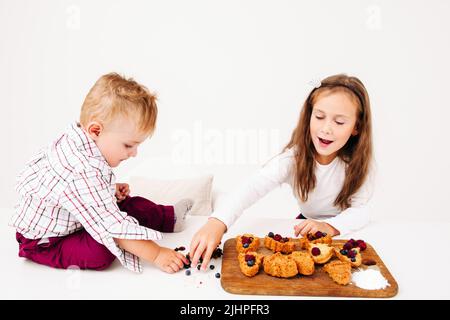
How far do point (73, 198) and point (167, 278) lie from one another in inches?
12.3

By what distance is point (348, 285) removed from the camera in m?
1.12

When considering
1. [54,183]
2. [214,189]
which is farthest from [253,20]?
[54,183]

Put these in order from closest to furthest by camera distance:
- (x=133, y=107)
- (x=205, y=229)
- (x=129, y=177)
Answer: (x=133, y=107) < (x=205, y=229) < (x=129, y=177)

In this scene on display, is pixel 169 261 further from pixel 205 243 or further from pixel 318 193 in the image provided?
pixel 318 193

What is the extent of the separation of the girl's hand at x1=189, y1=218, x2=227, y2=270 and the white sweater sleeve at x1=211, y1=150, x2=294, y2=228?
0.08 meters

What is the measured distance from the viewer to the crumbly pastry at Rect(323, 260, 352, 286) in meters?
1.12

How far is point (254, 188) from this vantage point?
161 cm

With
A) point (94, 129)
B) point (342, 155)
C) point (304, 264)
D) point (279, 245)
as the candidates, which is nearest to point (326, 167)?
point (342, 155)

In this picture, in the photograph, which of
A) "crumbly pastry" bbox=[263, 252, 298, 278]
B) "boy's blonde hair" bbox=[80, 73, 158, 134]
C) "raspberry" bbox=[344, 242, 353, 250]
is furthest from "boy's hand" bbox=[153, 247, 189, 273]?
"raspberry" bbox=[344, 242, 353, 250]

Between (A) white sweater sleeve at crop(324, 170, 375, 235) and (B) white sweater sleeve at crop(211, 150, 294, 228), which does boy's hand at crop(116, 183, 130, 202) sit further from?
(A) white sweater sleeve at crop(324, 170, 375, 235)

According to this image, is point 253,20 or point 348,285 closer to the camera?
point 348,285

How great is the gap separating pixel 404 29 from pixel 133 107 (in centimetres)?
178

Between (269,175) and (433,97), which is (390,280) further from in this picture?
(433,97)

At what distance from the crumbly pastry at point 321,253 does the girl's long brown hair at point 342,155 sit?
47cm
